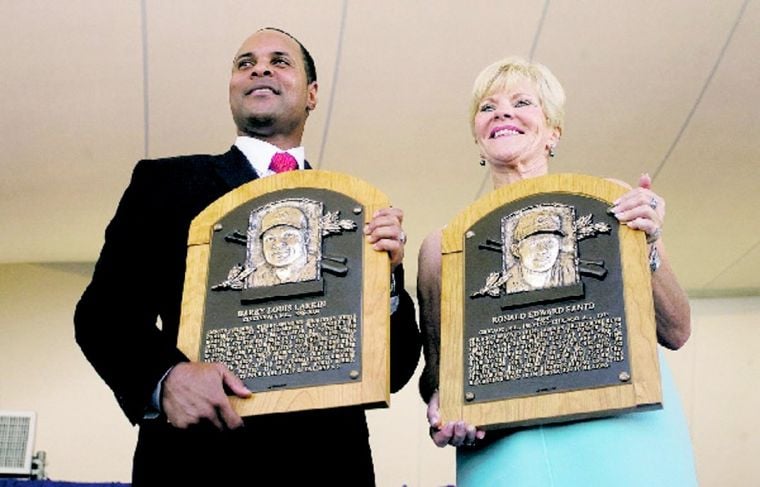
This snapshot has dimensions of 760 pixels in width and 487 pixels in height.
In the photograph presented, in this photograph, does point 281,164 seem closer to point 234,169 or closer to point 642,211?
point 234,169

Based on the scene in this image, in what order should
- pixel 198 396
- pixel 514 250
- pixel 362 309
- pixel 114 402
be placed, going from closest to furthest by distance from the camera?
1. pixel 198 396
2. pixel 362 309
3. pixel 514 250
4. pixel 114 402

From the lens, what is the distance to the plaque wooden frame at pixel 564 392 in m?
1.71

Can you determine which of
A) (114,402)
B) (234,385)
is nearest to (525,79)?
(234,385)

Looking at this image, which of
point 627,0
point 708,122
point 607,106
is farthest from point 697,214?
point 627,0

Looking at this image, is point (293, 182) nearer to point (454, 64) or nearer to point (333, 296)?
point (333, 296)

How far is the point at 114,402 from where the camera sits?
7.10 metres

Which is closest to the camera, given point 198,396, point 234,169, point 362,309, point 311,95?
point 198,396

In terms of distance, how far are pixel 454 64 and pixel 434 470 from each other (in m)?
3.48

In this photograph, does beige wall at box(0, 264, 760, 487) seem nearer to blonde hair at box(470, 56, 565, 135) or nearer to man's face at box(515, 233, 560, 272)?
blonde hair at box(470, 56, 565, 135)

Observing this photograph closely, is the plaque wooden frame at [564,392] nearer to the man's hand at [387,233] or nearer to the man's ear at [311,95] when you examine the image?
the man's hand at [387,233]

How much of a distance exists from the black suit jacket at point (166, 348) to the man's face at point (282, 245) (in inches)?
7.5

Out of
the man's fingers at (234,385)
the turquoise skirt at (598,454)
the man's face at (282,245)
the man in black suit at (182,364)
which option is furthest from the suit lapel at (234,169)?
the turquoise skirt at (598,454)

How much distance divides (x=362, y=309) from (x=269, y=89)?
620 mm

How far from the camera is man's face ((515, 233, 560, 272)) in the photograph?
1866 millimetres
